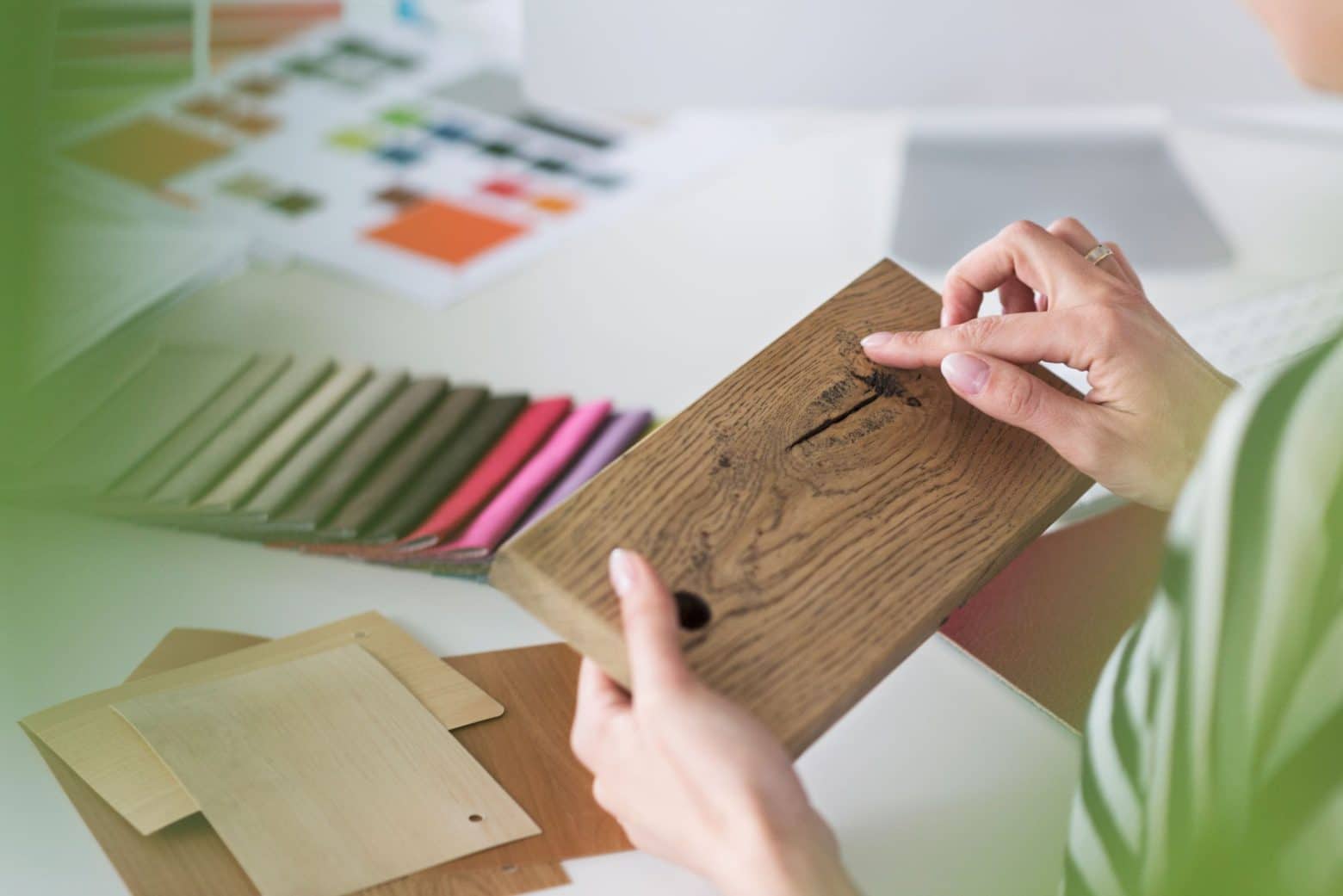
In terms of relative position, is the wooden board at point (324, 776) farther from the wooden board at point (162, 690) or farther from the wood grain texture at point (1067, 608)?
the wood grain texture at point (1067, 608)

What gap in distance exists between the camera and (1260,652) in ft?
1.20

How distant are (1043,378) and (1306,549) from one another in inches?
13.9

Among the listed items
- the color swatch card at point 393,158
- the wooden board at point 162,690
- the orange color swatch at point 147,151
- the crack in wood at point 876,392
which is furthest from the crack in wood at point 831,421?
the orange color swatch at point 147,151

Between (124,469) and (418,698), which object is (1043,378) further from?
(124,469)

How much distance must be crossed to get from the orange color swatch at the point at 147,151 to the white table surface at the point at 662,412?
0.24 m

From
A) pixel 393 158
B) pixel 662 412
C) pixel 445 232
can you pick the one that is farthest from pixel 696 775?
pixel 393 158

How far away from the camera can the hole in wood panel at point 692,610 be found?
1.73 ft

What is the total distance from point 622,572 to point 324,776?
0.22 metres

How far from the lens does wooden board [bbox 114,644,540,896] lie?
583mm

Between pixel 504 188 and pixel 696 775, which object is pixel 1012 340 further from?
pixel 504 188

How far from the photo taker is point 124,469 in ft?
2.78

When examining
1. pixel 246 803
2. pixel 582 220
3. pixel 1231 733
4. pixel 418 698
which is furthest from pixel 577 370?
pixel 1231 733

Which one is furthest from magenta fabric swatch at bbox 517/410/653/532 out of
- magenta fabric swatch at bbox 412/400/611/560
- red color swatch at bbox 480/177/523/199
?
red color swatch at bbox 480/177/523/199

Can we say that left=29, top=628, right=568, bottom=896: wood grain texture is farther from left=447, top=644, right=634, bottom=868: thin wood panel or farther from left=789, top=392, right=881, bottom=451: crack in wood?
left=789, top=392, right=881, bottom=451: crack in wood
